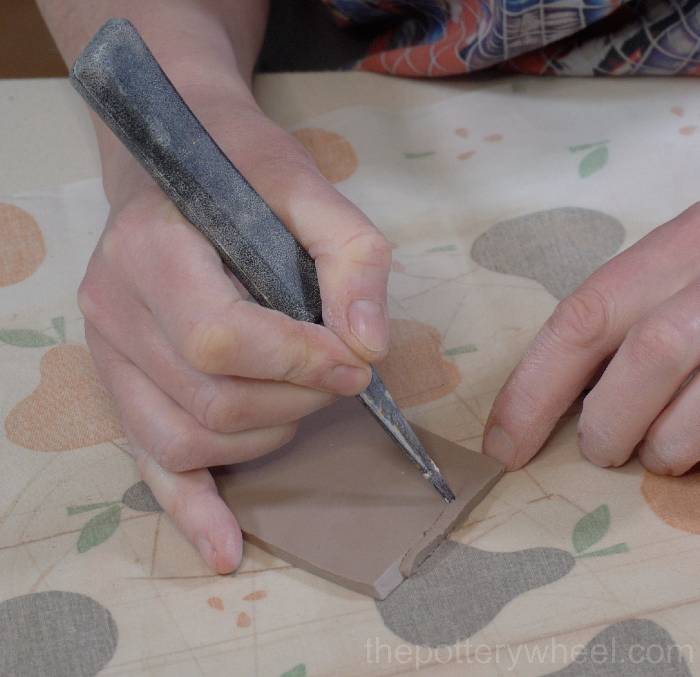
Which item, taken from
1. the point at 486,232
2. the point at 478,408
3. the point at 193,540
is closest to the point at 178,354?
the point at 193,540

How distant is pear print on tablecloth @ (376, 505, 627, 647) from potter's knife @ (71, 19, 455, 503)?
87 mm

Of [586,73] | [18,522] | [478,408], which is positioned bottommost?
[18,522]

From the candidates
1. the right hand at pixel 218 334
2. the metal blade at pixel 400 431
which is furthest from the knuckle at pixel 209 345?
the metal blade at pixel 400 431

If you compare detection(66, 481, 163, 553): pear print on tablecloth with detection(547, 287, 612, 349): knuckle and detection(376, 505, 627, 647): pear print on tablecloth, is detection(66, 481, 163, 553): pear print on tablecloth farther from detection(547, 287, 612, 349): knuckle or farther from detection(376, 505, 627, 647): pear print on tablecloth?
detection(547, 287, 612, 349): knuckle

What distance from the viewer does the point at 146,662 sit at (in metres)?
0.60

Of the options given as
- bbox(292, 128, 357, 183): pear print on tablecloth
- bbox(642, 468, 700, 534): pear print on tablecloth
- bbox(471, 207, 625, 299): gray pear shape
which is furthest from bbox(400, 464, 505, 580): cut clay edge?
bbox(292, 128, 357, 183): pear print on tablecloth

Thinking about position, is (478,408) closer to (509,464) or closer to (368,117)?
(509,464)

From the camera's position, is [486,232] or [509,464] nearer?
[509,464]

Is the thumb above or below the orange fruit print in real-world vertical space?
above

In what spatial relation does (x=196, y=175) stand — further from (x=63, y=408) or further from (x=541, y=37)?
(x=541, y=37)

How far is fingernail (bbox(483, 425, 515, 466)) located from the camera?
0.69m

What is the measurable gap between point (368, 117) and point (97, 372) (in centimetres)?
43

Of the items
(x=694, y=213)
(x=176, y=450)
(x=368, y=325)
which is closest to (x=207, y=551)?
(x=176, y=450)

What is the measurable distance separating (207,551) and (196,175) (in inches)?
9.6
